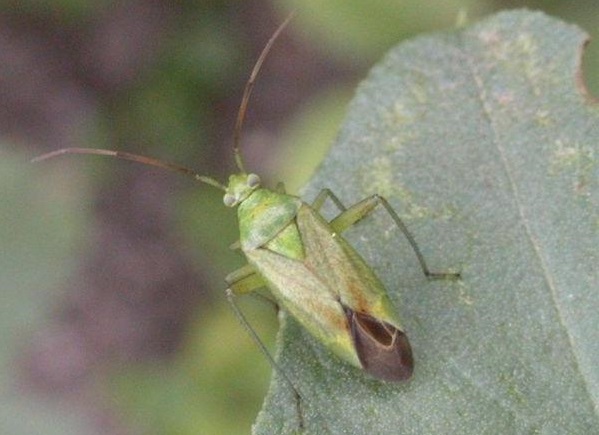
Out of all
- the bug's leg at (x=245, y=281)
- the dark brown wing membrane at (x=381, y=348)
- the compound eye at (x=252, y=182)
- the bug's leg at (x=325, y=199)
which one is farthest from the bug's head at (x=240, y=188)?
the dark brown wing membrane at (x=381, y=348)

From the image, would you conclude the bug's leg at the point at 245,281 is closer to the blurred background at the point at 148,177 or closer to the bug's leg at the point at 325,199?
the bug's leg at the point at 325,199

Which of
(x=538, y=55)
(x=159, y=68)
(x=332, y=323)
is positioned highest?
(x=159, y=68)

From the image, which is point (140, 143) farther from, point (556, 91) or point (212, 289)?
point (556, 91)

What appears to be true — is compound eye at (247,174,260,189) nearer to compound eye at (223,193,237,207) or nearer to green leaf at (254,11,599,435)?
compound eye at (223,193,237,207)

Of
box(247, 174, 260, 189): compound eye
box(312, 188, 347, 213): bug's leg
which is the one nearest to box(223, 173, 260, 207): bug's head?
box(247, 174, 260, 189): compound eye

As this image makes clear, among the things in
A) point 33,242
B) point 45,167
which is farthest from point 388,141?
point 45,167

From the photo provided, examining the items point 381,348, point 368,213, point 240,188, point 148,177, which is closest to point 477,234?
point 368,213

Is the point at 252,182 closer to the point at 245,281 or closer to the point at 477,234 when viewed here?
the point at 245,281
